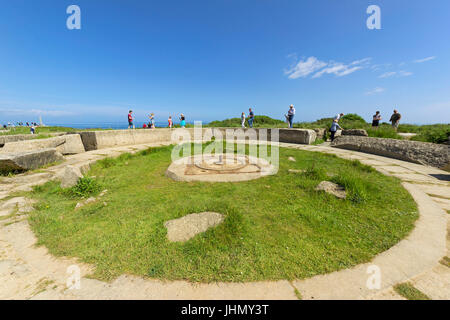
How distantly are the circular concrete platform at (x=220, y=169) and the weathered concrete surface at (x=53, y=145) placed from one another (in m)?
4.12

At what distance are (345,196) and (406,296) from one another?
1854 millimetres

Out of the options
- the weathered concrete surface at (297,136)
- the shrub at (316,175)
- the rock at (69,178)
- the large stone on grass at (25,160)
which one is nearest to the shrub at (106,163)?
the large stone on grass at (25,160)

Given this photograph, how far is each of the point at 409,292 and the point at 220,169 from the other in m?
3.74

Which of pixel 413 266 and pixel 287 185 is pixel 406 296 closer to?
pixel 413 266

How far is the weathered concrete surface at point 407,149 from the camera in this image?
4.91 metres

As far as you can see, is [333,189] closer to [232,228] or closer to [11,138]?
[232,228]

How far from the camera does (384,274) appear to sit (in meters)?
1.50

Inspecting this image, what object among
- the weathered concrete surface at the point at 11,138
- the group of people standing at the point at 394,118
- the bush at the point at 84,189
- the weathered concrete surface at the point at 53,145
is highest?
the group of people standing at the point at 394,118

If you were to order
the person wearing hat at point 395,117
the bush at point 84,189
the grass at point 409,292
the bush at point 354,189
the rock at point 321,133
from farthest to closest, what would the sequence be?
the rock at point 321,133, the person wearing hat at point 395,117, the bush at point 84,189, the bush at point 354,189, the grass at point 409,292

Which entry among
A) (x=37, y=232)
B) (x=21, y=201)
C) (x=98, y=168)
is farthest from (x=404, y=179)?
(x=98, y=168)

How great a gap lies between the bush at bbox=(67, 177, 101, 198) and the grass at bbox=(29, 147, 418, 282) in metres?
0.11

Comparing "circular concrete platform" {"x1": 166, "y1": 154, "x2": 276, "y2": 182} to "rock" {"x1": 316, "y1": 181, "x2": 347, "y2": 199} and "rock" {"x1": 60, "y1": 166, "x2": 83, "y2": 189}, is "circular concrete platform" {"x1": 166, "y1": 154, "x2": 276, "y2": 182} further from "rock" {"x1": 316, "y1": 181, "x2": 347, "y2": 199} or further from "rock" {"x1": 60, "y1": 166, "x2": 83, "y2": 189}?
"rock" {"x1": 60, "y1": 166, "x2": 83, "y2": 189}
